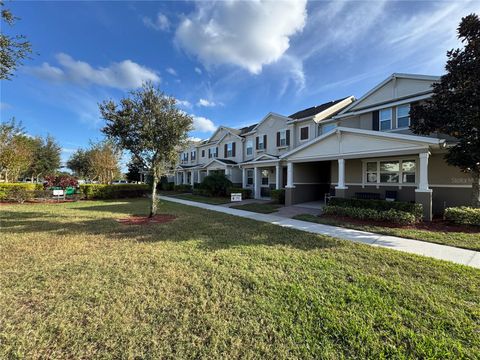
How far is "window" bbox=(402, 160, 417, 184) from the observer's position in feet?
41.0

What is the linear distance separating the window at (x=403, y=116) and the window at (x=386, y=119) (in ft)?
1.51

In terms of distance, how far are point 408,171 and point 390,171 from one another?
0.89 meters

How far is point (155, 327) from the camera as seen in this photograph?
9.68 feet

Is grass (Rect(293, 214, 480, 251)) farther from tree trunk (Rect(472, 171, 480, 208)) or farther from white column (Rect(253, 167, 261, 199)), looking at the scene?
white column (Rect(253, 167, 261, 199))

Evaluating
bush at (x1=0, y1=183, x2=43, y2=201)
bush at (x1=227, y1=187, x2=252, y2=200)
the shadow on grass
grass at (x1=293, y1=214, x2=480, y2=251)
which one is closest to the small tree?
the shadow on grass

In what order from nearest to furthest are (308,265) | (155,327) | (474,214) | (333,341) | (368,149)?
(333,341)
(155,327)
(308,265)
(474,214)
(368,149)

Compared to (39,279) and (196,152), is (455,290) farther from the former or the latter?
(196,152)

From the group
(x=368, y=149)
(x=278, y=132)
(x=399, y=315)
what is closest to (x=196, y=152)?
(x=278, y=132)

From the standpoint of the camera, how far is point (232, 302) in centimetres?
354

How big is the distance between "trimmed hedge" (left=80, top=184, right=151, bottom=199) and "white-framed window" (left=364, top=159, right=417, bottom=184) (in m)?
21.1

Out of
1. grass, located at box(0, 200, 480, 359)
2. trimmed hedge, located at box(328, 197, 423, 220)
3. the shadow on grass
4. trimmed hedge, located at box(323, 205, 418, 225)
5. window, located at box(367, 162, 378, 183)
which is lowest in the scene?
grass, located at box(0, 200, 480, 359)

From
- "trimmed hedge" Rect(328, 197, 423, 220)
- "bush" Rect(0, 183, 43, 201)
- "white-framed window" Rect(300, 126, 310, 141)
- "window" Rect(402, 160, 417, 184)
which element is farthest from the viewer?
"white-framed window" Rect(300, 126, 310, 141)

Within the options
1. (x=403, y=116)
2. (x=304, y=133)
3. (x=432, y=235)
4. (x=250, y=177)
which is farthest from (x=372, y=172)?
(x=250, y=177)

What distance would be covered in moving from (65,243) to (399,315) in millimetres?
8233
